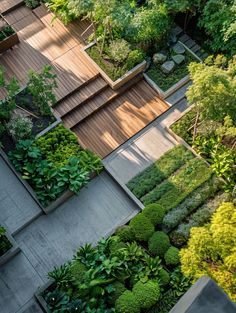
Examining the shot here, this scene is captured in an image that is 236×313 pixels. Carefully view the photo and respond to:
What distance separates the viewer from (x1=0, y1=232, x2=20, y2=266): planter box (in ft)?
61.2

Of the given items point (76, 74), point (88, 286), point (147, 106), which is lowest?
point (88, 286)

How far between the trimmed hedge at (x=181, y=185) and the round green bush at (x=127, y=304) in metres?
4.53

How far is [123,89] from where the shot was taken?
23203mm

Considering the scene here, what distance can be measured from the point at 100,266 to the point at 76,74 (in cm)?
1007

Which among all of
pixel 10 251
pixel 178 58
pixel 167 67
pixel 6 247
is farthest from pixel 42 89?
pixel 178 58

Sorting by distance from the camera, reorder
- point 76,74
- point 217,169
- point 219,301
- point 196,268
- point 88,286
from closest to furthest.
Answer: point 219,301
point 196,268
point 88,286
point 217,169
point 76,74

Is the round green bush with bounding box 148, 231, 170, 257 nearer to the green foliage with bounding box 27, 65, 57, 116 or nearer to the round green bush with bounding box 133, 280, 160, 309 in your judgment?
the round green bush with bounding box 133, 280, 160, 309

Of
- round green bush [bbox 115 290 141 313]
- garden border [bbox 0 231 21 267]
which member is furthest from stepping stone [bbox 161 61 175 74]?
round green bush [bbox 115 290 141 313]

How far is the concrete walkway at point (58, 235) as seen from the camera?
18625 millimetres

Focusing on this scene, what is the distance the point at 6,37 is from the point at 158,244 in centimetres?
1299

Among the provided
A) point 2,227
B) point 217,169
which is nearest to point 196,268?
point 217,169

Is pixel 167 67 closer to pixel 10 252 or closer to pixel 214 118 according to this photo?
pixel 214 118

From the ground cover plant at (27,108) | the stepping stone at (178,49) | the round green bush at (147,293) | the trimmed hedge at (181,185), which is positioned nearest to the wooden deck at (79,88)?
the ground cover plant at (27,108)

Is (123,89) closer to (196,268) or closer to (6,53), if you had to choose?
(6,53)
